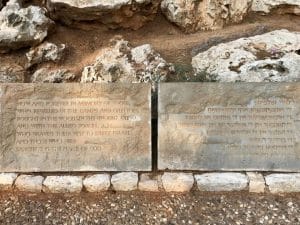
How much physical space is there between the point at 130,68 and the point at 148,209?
1.97 metres

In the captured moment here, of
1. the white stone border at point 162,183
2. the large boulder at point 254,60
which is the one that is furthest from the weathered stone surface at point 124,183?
the large boulder at point 254,60

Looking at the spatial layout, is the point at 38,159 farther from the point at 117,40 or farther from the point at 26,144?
the point at 117,40

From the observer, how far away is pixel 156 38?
5609 millimetres

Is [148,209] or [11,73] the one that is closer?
[148,209]

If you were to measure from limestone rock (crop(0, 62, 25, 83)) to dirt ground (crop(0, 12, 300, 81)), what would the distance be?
0.30 ft

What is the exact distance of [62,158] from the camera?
3.75m

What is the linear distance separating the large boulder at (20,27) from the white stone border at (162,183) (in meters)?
2.21

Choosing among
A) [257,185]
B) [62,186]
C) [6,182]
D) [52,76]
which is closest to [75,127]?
[62,186]

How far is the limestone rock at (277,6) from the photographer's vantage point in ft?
19.3

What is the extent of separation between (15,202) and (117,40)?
2.88 metres

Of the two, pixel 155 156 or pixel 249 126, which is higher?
pixel 249 126

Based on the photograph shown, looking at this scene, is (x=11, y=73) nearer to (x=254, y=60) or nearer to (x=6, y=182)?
(x=6, y=182)

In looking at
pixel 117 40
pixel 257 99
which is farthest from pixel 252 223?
pixel 117 40

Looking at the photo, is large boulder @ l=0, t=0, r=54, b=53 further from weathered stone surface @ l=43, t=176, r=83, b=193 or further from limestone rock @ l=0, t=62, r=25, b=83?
weathered stone surface @ l=43, t=176, r=83, b=193
